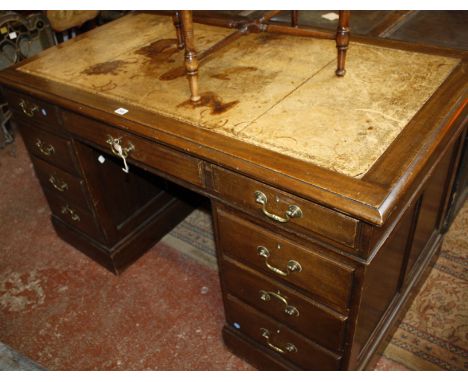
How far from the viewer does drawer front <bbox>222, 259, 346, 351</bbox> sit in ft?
4.88

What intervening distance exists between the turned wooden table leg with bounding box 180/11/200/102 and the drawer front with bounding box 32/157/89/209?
0.86 m

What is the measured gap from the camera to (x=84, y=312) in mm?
2244

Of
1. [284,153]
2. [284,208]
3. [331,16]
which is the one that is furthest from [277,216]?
[331,16]

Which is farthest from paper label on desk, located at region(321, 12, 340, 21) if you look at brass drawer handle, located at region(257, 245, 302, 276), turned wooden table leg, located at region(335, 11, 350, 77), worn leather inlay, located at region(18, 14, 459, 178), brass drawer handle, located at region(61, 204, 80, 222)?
brass drawer handle, located at region(61, 204, 80, 222)

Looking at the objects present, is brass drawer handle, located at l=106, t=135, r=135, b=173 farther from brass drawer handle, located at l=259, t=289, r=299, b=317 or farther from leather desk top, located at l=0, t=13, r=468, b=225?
brass drawer handle, located at l=259, t=289, r=299, b=317

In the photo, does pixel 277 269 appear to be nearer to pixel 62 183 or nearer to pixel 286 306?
pixel 286 306

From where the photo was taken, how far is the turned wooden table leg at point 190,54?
1417mm

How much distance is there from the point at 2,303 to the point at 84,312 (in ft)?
1.43

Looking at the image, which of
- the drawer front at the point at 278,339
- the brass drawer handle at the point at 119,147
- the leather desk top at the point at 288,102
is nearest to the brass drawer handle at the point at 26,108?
the leather desk top at the point at 288,102

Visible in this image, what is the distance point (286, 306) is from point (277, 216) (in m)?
0.40

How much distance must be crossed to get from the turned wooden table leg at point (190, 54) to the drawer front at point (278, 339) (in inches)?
31.4

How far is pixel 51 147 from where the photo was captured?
83.3 inches
